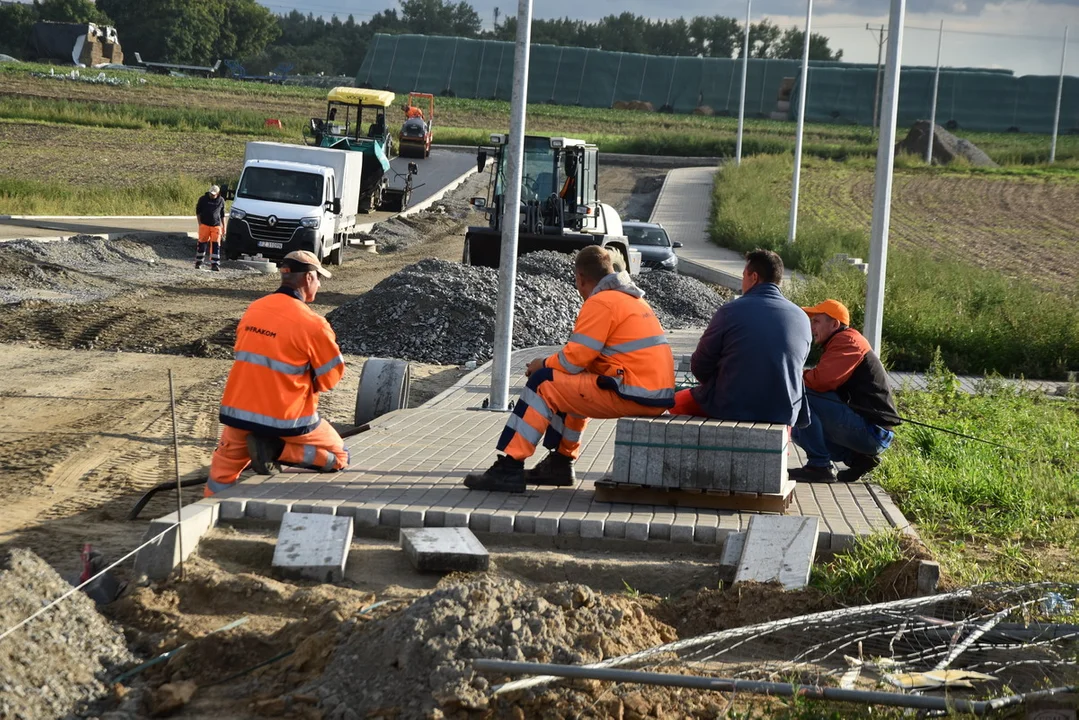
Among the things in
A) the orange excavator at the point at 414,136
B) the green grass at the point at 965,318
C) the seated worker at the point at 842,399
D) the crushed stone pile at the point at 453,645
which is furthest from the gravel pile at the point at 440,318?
the orange excavator at the point at 414,136

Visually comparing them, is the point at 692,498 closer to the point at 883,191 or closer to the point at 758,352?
the point at 758,352

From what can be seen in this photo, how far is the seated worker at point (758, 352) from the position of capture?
7.53 m

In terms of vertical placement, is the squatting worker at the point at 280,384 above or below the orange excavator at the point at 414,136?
below

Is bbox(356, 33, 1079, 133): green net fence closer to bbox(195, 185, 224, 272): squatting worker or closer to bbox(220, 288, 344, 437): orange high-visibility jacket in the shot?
bbox(195, 185, 224, 272): squatting worker

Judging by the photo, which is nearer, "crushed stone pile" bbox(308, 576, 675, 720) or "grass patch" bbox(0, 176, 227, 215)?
"crushed stone pile" bbox(308, 576, 675, 720)

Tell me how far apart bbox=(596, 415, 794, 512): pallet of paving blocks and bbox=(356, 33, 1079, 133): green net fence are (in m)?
94.9

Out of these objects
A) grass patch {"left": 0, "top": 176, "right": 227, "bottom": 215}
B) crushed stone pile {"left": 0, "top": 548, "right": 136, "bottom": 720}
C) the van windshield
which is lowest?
crushed stone pile {"left": 0, "top": 548, "right": 136, "bottom": 720}

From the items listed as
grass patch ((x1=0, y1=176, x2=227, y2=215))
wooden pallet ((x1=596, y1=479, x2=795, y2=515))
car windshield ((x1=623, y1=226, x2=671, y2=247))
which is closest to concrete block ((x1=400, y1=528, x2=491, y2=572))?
wooden pallet ((x1=596, y1=479, x2=795, y2=515))

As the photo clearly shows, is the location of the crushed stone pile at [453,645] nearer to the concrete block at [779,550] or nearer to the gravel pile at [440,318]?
the concrete block at [779,550]

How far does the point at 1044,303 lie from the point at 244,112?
54.3 meters

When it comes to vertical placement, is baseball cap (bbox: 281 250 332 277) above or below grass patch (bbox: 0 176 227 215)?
below

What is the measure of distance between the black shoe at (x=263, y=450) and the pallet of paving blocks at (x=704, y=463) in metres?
2.13

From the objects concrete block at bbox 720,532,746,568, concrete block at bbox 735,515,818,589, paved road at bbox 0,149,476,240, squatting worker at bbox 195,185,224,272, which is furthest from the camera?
paved road at bbox 0,149,476,240

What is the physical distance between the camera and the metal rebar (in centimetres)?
438
